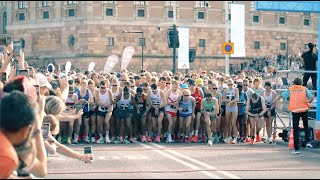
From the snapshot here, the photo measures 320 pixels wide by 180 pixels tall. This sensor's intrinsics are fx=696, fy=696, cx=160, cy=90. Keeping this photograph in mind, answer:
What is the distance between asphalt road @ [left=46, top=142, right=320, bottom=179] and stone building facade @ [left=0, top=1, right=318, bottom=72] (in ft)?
172

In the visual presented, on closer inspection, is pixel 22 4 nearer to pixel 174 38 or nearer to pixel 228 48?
pixel 174 38

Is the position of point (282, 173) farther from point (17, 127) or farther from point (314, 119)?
point (17, 127)

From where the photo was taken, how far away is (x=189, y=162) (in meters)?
14.9

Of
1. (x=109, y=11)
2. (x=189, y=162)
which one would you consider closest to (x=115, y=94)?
(x=189, y=162)

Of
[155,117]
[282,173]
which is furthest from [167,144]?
[282,173]

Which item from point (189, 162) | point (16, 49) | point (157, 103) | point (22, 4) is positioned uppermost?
point (22, 4)

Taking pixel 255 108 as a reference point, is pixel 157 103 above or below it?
above

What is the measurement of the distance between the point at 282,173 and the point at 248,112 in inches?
291

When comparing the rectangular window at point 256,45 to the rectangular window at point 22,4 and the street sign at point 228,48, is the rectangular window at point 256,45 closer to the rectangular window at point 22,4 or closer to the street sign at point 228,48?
the rectangular window at point 22,4

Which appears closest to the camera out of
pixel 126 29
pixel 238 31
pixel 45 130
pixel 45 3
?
pixel 45 130

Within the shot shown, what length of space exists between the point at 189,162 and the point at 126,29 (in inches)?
2298

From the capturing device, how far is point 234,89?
20.6m

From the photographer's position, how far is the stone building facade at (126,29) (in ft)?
235

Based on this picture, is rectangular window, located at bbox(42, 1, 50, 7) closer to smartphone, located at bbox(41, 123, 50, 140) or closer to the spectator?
the spectator
